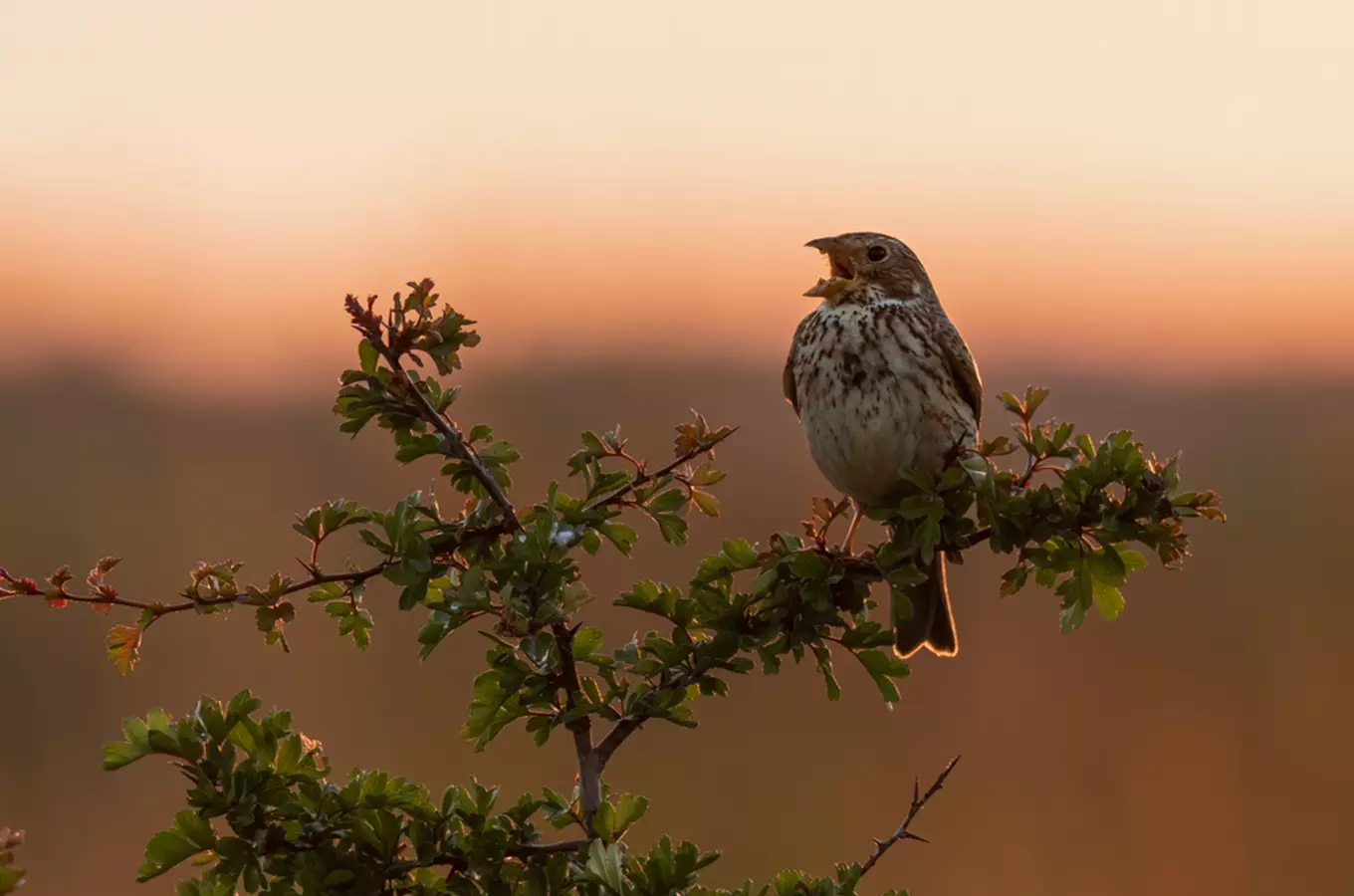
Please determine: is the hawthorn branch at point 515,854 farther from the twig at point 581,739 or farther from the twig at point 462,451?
the twig at point 462,451

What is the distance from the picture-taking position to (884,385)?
4.37 meters

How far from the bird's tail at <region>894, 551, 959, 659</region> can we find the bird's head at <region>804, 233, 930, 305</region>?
92 centimetres

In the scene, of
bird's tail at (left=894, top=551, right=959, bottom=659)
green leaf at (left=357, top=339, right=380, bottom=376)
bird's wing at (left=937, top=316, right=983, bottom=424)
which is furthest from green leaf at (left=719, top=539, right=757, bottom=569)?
bird's wing at (left=937, top=316, right=983, bottom=424)

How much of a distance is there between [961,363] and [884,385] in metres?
0.39

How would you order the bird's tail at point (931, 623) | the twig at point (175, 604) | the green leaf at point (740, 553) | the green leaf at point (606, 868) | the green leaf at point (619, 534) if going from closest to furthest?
the green leaf at point (606, 868) < the twig at point (175, 604) < the green leaf at point (619, 534) < the green leaf at point (740, 553) < the bird's tail at point (931, 623)

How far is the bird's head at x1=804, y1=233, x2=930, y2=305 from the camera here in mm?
4809

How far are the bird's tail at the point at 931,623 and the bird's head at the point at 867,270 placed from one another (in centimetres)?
92

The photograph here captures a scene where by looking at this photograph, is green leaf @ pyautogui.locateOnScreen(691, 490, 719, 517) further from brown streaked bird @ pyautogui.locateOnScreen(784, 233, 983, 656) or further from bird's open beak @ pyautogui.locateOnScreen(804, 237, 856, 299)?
bird's open beak @ pyautogui.locateOnScreen(804, 237, 856, 299)

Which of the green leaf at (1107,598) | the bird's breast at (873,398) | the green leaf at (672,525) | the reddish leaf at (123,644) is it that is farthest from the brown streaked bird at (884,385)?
the reddish leaf at (123,644)

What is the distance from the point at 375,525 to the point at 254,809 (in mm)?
673

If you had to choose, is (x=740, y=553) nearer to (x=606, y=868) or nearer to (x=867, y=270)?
(x=606, y=868)

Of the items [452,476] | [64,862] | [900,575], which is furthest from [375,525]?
[64,862]

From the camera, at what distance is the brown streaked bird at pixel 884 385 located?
4.29m

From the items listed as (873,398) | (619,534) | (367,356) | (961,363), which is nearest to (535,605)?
(619,534)
